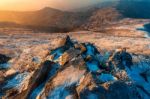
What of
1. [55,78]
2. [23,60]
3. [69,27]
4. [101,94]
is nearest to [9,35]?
[69,27]

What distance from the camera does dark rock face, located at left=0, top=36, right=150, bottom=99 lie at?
4044 cm

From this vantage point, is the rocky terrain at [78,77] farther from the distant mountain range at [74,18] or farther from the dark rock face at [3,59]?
the distant mountain range at [74,18]

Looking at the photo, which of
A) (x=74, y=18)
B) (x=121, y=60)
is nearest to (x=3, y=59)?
(x=121, y=60)

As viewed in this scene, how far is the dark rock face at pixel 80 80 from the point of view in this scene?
40.4 metres

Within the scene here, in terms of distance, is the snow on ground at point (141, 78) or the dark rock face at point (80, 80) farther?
the snow on ground at point (141, 78)

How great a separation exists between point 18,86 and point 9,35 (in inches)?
2849

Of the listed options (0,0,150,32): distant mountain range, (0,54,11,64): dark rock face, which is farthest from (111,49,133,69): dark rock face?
(0,0,150,32): distant mountain range

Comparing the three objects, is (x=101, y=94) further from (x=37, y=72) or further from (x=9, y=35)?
(x=9, y=35)

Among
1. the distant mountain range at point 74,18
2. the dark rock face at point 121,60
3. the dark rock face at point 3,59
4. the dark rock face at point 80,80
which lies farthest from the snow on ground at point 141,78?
the distant mountain range at point 74,18

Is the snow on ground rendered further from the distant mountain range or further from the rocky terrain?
the distant mountain range

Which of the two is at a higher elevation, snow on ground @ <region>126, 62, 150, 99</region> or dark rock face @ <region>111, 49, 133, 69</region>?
dark rock face @ <region>111, 49, 133, 69</region>

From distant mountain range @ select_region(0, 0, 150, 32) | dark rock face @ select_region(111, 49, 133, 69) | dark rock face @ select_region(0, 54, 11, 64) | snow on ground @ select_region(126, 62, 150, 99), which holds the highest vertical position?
dark rock face @ select_region(111, 49, 133, 69)

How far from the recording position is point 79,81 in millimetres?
43438

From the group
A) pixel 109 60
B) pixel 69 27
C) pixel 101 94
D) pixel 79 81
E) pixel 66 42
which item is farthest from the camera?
pixel 69 27
